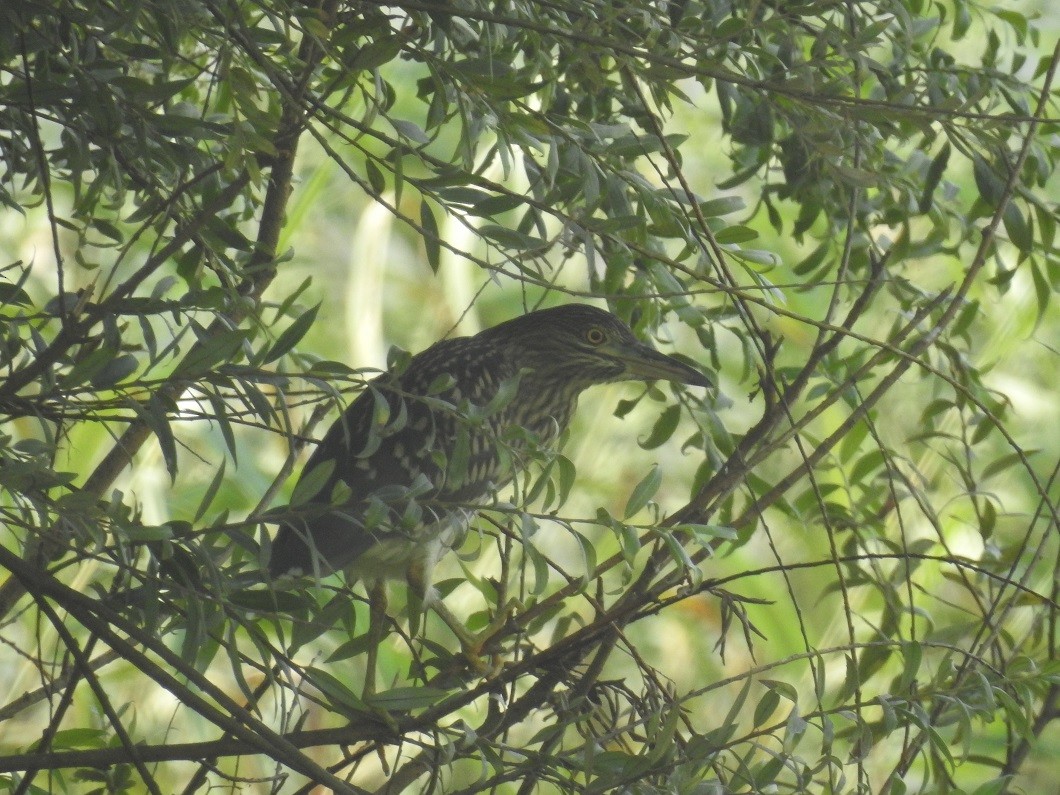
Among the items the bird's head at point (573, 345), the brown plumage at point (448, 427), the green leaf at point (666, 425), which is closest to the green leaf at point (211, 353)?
the brown plumage at point (448, 427)

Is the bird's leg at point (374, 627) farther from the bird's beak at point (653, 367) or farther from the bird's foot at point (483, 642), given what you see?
the bird's beak at point (653, 367)

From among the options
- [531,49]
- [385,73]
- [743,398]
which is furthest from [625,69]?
[743,398]

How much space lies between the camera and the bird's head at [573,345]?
229 centimetres

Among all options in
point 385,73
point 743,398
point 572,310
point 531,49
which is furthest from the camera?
point 743,398

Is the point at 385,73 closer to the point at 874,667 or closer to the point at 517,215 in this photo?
the point at 517,215

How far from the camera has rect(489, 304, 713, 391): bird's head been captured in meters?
2.29

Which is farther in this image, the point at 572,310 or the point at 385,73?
the point at 385,73

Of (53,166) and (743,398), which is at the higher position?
(743,398)

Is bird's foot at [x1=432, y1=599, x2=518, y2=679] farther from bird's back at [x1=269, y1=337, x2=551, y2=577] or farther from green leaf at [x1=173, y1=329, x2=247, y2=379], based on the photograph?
green leaf at [x1=173, y1=329, x2=247, y2=379]

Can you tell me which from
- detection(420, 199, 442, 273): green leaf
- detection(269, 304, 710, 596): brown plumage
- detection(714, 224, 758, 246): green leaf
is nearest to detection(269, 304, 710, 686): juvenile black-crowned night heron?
detection(269, 304, 710, 596): brown plumage

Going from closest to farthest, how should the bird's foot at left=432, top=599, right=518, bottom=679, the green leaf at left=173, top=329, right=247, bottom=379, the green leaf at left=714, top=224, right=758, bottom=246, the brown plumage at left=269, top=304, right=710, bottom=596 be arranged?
the green leaf at left=173, top=329, right=247, bottom=379, the brown plumage at left=269, top=304, right=710, bottom=596, the green leaf at left=714, top=224, right=758, bottom=246, the bird's foot at left=432, top=599, right=518, bottom=679

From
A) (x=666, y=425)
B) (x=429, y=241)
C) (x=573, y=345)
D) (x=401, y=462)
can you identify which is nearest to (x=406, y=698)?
(x=429, y=241)

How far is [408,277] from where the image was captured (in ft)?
15.8

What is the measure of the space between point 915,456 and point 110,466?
10.3 ft
